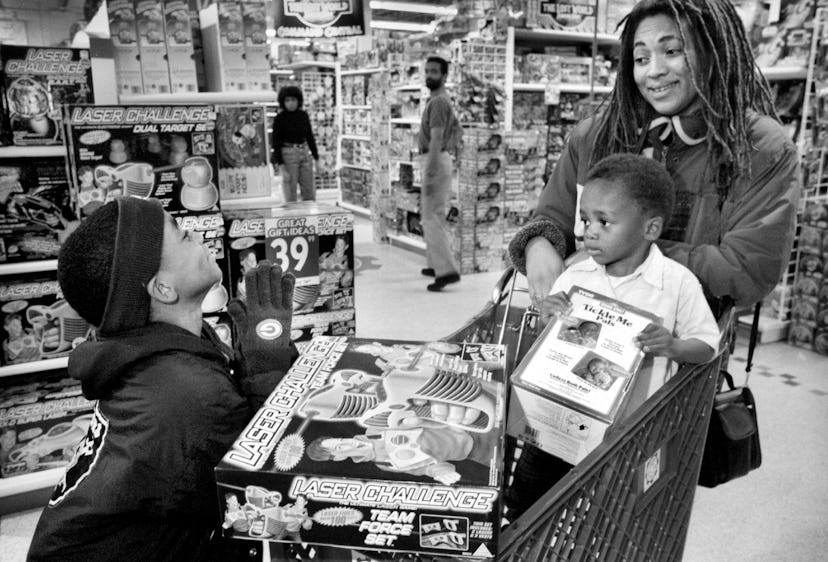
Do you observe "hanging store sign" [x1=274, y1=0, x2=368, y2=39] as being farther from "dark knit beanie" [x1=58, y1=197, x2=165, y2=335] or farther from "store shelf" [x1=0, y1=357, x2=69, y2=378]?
"dark knit beanie" [x1=58, y1=197, x2=165, y2=335]

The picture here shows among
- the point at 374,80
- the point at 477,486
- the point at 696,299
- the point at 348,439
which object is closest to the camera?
the point at 477,486

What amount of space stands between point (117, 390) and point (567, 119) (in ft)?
21.5

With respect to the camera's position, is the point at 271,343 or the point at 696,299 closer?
the point at 271,343

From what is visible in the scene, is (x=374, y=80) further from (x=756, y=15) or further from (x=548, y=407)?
(x=548, y=407)

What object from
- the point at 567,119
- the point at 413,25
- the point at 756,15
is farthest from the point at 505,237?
the point at 413,25

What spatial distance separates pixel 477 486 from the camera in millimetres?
813

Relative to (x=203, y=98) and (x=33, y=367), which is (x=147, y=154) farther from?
(x=33, y=367)

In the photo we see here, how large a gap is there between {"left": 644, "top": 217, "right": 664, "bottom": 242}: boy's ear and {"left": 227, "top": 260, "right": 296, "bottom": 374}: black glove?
807mm

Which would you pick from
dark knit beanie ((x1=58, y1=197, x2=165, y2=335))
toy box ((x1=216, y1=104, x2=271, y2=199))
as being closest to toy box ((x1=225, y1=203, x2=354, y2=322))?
toy box ((x1=216, y1=104, x2=271, y2=199))

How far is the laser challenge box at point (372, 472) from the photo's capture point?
0.81 m

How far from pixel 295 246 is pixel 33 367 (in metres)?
1.11

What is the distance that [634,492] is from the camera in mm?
1181

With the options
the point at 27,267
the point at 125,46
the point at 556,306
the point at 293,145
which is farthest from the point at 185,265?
the point at 293,145

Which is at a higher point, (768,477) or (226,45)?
(226,45)
